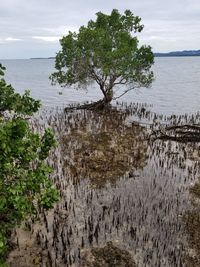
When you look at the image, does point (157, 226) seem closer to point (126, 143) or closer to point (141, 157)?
point (141, 157)

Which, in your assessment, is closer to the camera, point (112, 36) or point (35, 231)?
point (35, 231)

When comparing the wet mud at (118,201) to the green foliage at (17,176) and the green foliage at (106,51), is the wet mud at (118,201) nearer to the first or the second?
the green foliage at (17,176)

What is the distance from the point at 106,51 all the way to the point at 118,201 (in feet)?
80.1

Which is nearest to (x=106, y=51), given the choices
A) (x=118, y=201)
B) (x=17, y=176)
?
(x=118, y=201)

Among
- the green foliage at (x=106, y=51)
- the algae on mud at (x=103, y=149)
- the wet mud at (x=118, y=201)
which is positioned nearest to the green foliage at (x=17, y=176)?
the wet mud at (x=118, y=201)

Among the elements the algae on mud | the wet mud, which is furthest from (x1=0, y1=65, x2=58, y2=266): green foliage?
the algae on mud

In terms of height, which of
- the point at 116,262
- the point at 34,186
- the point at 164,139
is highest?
the point at 34,186

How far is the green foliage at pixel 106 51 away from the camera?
36.1 meters

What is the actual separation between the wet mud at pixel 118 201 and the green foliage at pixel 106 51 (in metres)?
11.0

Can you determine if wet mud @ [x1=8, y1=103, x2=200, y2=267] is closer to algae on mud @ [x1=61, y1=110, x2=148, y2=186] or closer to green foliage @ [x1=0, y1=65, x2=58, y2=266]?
algae on mud @ [x1=61, y1=110, x2=148, y2=186]

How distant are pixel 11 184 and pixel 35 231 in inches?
204

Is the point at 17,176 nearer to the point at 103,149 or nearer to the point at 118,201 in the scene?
the point at 118,201

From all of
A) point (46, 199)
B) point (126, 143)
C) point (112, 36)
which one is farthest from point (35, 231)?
point (112, 36)

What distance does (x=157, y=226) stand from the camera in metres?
14.0
